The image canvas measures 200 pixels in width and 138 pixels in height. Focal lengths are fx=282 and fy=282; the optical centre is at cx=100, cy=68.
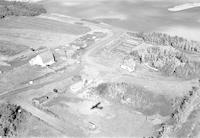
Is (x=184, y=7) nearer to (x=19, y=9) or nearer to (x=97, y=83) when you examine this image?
(x=19, y=9)

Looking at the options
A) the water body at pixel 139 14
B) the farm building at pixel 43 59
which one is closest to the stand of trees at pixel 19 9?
the water body at pixel 139 14

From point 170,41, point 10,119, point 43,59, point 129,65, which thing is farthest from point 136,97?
point 170,41

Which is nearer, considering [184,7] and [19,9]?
[19,9]

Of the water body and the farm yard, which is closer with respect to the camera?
the farm yard

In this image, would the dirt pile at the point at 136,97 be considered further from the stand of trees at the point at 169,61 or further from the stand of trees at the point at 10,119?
the stand of trees at the point at 10,119

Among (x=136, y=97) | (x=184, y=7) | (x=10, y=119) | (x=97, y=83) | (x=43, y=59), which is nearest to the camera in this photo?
(x=10, y=119)

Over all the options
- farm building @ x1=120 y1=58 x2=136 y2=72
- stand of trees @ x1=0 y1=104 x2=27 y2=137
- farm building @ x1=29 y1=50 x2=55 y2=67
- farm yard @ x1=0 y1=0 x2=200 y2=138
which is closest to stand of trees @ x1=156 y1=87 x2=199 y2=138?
farm yard @ x1=0 y1=0 x2=200 y2=138

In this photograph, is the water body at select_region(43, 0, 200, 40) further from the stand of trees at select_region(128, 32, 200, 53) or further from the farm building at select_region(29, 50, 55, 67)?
the farm building at select_region(29, 50, 55, 67)

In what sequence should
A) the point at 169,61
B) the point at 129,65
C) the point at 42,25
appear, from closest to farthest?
the point at 129,65 → the point at 169,61 → the point at 42,25
